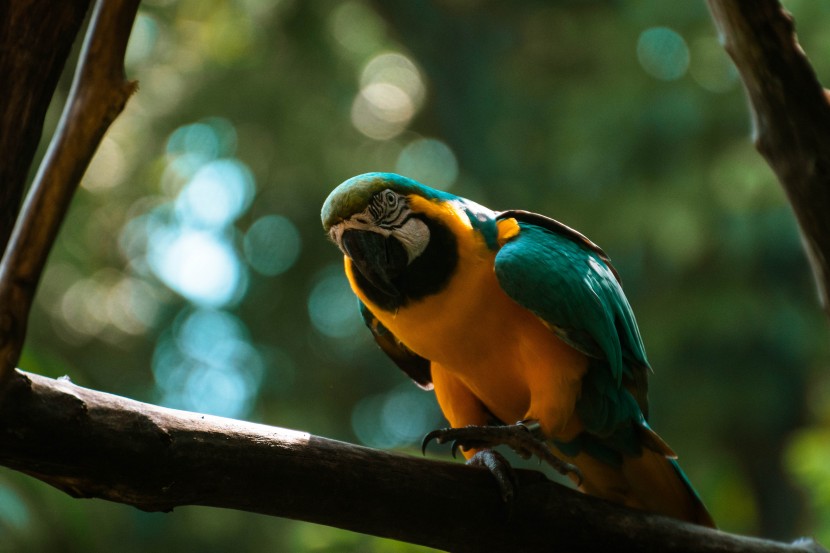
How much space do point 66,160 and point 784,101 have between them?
1.74 metres

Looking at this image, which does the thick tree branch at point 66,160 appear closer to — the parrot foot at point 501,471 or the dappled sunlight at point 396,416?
the parrot foot at point 501,471

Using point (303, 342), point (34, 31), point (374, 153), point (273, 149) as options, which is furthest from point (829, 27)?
point (34, 31)

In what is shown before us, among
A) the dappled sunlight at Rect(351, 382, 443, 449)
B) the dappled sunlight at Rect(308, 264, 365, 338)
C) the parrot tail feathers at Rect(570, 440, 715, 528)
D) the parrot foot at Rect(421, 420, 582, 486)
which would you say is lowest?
the dappled sunlight at Rect(351, 382, 443, 449)

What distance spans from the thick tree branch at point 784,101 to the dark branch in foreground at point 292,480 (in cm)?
91

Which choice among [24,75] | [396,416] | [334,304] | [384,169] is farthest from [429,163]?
[24,75]

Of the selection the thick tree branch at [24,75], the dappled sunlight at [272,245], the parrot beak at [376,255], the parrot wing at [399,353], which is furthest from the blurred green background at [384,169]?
the thick tree branch at [24,75]

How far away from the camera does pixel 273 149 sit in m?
6.13

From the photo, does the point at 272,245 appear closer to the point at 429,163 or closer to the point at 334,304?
the point at 334,304

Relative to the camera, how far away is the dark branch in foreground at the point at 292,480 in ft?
4.98

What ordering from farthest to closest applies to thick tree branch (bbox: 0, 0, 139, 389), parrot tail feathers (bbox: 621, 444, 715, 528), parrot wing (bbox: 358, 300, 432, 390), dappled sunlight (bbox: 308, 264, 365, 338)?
1. dappled sunlight (bbox: 308, 264, 365, 338)
2. parrot wing (bbox: 358, 300, 432, 390)
3. parrot tail feathers (bbox: 621, 444, 715, 528)
4. thick tree branch (bbox: 0, 0, 139, 389)

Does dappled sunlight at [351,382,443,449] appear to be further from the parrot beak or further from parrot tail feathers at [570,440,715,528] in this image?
the parrot beak

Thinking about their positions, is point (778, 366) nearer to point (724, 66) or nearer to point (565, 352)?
point (724, 66)

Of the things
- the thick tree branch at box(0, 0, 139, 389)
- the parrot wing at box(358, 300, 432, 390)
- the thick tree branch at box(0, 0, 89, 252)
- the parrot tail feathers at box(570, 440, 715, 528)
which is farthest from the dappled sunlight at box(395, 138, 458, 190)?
the thick tree branch at box(0, 0, 139, 389)

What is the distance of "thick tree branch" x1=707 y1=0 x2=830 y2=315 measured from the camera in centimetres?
215
